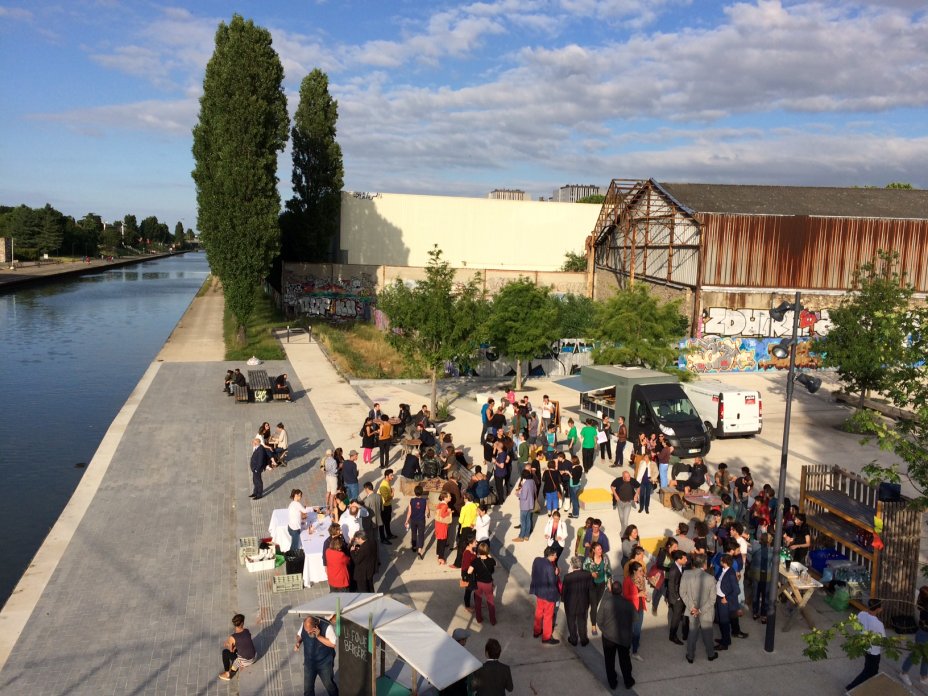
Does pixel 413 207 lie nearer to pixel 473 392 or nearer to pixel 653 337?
pixel 473 392

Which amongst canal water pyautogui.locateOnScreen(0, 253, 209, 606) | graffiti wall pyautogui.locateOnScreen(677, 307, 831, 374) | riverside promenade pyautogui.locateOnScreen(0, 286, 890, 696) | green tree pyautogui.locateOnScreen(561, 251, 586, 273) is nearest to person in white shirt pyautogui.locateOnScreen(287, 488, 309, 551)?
riverside promenade pyautogui.locateOnScreen(0, 286, 890, 696)

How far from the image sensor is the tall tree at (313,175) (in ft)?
180

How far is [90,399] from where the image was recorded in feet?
94.9

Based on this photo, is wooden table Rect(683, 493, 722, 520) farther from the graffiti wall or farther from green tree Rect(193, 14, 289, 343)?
green tree Rect(193, 14, 289, 343)

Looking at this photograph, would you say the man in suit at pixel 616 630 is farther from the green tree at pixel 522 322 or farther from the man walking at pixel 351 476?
the green tree at pixel 522 322

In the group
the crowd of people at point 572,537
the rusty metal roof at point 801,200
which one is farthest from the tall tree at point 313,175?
the crowd of people at point 572,537

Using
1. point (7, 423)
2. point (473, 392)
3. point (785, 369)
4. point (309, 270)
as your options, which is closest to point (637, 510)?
point (473, 392)

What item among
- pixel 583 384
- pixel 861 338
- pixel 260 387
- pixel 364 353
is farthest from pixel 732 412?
pixel 364 353

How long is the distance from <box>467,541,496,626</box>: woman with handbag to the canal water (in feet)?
26.8

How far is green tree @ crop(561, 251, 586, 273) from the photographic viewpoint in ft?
197

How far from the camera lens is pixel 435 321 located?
A: 24.0 metres

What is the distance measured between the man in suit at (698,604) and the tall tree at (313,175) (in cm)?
4888

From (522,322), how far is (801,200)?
23.6 m

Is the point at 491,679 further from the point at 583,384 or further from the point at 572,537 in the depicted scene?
the point at 583,384
